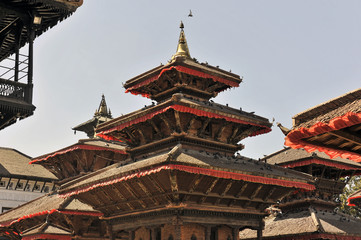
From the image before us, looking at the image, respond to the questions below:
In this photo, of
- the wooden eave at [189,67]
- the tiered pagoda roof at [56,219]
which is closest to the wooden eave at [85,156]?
the tiered pagoda roof at [56,219]

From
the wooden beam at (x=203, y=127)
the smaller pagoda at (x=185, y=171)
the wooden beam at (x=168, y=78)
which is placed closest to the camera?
the smaller pagoda at (x=185, y=171)

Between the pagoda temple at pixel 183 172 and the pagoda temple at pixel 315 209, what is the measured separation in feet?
11.6

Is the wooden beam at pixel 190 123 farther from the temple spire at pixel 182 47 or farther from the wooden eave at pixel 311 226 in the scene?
the wooden eave at pixel 311 226

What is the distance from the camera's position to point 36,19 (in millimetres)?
18125

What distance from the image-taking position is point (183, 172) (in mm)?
18297

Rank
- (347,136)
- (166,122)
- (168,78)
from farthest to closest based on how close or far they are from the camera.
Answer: (168,78), (166,122), (347,136)

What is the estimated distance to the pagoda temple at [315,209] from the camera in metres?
24.8

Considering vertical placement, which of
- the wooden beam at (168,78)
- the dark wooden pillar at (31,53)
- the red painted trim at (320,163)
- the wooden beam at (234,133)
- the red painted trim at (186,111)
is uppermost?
the wooden beam at (168,78)

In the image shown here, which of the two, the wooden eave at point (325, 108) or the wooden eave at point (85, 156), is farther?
the wooden eave at point (85, 156)

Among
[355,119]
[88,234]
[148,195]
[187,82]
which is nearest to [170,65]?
[187,82]

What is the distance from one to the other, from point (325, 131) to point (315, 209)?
20.0m

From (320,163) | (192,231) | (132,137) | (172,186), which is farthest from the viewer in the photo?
(320,163)

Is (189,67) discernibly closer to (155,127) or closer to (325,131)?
(155,127)

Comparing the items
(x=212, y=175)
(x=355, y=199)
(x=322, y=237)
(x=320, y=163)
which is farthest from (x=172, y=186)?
(x=355, y=199)
